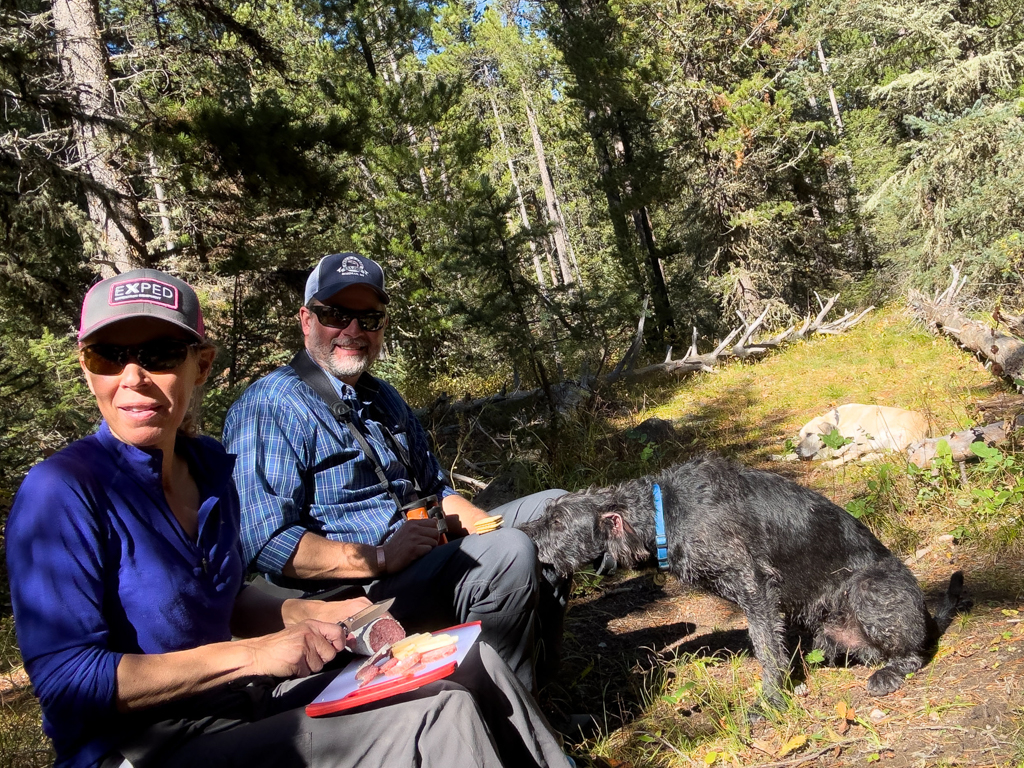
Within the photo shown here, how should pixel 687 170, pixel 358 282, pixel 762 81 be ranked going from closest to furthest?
pixel 358 282, pixel 762 81, pixel 687 170

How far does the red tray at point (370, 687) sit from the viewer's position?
78.9 inches

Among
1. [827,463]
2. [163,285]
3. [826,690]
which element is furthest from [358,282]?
[827,463]

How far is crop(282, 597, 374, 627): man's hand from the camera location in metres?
2.55

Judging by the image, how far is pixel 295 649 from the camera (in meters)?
2.00

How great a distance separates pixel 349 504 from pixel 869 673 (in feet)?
9.04

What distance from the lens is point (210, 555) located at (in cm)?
217

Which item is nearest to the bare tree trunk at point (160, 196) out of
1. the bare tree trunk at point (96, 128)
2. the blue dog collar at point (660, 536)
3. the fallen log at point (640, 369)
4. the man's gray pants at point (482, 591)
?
the bare tree trunk at point (96, 128)

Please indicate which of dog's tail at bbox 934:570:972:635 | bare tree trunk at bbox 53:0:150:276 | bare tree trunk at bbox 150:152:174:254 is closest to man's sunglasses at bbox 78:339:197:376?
dog's tail at bbox 934:570:972:635

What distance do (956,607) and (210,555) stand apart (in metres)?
3.67

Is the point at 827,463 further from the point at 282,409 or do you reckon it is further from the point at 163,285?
the point at 163,285

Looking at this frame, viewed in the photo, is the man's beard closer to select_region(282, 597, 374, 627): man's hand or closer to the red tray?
select_region(282, 597, 374, 627): man's hand

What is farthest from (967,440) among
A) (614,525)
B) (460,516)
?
(460,516)

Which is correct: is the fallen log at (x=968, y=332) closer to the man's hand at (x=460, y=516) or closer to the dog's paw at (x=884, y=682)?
the dog's paw at (x=884, y=682)

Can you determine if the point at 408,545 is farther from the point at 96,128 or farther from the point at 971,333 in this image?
the point at 971,333
